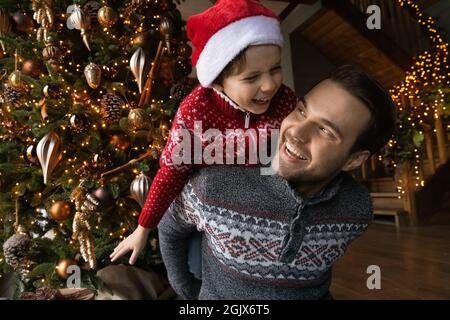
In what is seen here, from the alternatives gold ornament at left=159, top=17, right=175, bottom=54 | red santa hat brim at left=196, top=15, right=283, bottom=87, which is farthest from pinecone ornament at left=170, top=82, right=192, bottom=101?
red santa hat brim at left=196, top=15, right=283, bottom=87

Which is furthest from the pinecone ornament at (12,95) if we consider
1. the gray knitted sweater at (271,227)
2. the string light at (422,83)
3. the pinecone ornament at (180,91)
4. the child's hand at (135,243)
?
the string light at (422,83)

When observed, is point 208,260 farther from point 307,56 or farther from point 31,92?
point 307,56

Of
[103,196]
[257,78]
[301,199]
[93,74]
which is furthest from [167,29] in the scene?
[301,199]

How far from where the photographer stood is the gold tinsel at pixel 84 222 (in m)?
1.17

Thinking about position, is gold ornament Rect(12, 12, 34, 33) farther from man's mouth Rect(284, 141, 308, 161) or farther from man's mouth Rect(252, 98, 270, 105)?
man's mouth Rect(284, 141, 308, 161)

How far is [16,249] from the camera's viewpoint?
124cm

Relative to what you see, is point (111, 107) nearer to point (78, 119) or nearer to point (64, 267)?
point (78, 119)

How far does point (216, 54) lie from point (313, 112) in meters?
0.27

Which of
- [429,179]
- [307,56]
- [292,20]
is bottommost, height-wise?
[429,179]

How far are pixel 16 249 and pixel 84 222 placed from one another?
0.92 feet

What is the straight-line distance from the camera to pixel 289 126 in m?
0.68

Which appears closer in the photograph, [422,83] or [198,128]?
[198,128]

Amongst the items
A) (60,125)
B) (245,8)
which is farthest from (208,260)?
(60,125)

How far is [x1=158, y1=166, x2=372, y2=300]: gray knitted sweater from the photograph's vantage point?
679 mm
